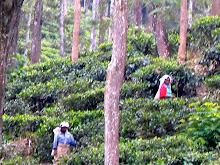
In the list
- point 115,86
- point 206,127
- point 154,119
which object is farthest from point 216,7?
point 115,86

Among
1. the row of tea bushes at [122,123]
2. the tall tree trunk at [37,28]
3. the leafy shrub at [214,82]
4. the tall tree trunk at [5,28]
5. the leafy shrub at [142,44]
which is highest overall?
the tall tree trunk at [37,28]

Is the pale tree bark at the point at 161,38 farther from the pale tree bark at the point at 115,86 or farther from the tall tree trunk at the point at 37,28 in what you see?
the pale tree bark at the point at 115,86

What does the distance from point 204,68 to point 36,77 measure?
7691mm

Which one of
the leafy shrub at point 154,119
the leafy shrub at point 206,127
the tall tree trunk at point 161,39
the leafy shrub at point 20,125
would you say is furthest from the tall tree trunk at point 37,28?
the leafy shrub at point 206,127

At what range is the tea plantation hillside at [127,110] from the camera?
10484 mm

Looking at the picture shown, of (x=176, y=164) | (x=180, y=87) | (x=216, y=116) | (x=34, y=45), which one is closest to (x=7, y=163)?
(x=176, y=164)

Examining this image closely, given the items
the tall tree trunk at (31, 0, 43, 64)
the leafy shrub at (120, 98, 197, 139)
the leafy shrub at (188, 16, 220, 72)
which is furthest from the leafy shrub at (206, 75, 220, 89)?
the tall tree trunk at (31, 0, 43, 64)

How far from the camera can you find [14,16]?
15.7 feet

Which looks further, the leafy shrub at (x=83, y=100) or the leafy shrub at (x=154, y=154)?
the leafy shrub at (x=83, y=100)

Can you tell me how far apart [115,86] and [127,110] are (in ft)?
14.0

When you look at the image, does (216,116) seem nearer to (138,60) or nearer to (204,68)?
(204,68)

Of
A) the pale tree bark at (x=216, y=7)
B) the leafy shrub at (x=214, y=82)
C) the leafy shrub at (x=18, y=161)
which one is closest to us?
the leafy shrub at (x=18, y=161)

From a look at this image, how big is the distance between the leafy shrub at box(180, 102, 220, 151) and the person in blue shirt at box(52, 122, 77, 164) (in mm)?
3144

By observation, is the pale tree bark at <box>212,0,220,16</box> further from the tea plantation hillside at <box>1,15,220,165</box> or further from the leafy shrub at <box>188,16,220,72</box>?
the leafy shrub at <box>188,16,220,72</box>
